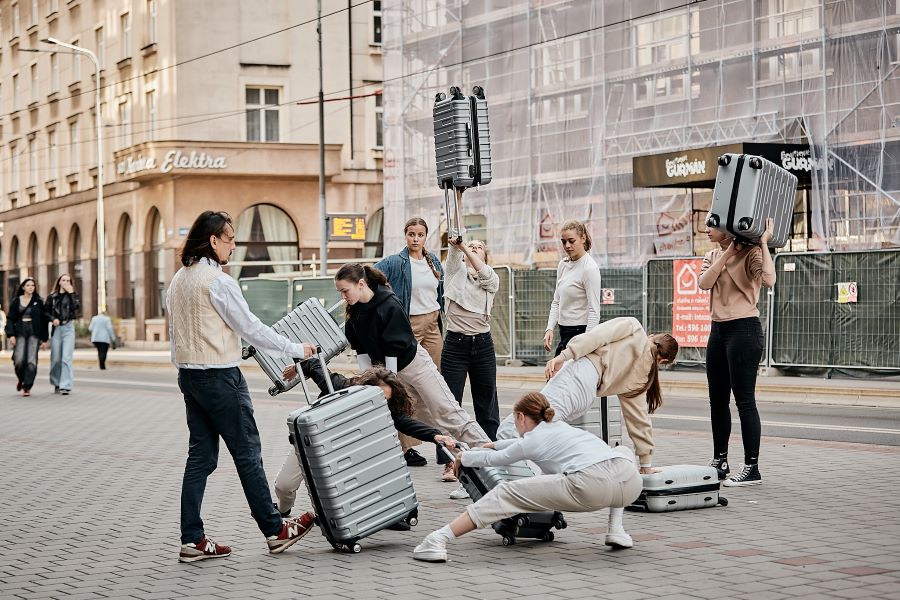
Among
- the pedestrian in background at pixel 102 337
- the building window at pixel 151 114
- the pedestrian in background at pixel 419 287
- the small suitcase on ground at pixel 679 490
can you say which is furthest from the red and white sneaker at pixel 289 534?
the building window at pixel 151 114

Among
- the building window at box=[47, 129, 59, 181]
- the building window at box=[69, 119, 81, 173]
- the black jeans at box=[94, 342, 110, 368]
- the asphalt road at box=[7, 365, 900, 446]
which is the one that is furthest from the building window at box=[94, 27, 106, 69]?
the asphalt road at box=[7, 365, 900, 446]

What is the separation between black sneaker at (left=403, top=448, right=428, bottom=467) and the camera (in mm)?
10016

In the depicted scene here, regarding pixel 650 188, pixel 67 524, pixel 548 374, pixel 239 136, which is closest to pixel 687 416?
pixel 548 374

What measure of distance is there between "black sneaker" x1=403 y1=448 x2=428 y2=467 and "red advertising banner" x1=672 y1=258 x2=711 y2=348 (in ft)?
36.9

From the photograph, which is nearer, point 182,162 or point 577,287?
point 577,287

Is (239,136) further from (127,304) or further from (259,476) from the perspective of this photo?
(259,476)

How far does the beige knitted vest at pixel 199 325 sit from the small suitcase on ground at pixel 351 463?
1.71 ft

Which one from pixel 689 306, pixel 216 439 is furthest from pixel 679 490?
pixel 689 306

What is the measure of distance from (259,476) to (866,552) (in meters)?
3.10

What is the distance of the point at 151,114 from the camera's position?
41.5 meters

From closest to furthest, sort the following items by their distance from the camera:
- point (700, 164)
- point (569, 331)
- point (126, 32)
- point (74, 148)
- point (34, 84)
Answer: point (569, 331) → point (700, 164) → point (126, 32) → point (74, 148) → point (34, 84)

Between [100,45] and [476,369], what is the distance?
39.9 metres

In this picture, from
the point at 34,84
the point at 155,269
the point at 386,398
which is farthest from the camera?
the point at 34,84

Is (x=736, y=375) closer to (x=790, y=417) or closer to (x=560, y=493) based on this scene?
(x=560, y=493)
